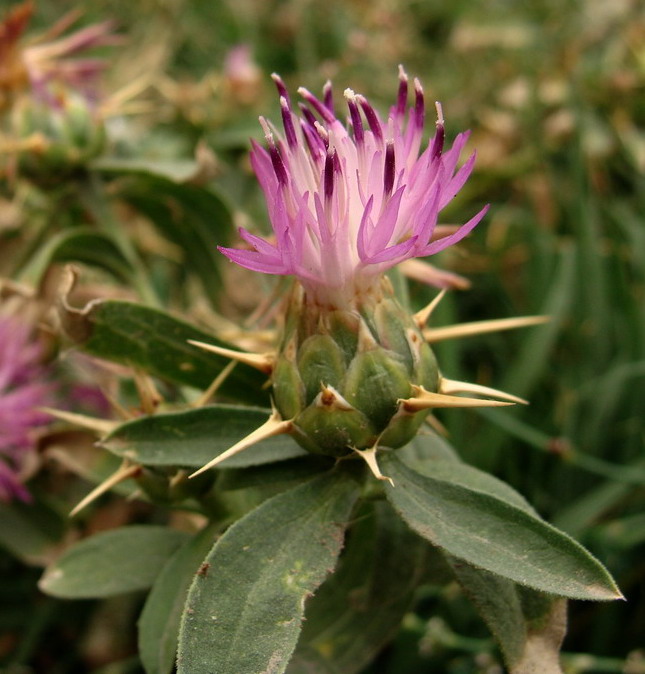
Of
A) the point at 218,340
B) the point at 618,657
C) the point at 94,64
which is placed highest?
the point at 94,64

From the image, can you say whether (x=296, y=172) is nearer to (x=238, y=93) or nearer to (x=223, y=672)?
(x=223, y=672)

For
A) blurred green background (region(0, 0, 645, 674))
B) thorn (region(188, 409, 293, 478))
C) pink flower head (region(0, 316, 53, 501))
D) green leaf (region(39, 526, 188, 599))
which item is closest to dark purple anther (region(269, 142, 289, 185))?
thorn (region(188, 409, 293, 478))

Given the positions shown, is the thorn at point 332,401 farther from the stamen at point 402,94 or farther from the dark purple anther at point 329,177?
the stamen at point 402,94

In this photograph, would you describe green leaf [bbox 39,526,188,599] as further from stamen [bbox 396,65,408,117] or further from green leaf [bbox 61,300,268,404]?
stamen [bbox 396,65,408,117]

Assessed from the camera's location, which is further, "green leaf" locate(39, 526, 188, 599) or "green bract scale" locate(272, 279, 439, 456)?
"green leaf" locate(39, 526, 188, 599)

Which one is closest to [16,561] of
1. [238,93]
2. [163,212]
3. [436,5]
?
[163,212]

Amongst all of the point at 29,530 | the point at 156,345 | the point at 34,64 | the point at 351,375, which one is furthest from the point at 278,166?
the point at 34,64
